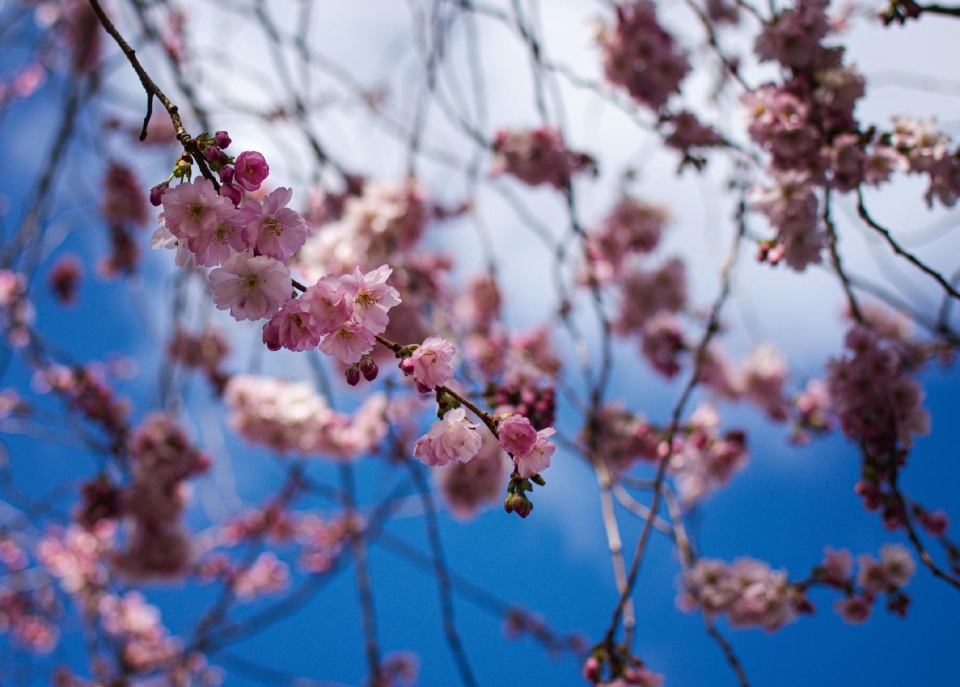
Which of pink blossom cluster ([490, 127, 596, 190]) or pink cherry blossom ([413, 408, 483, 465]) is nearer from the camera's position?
pink cherry blossom ([413, 408, 483, 465])

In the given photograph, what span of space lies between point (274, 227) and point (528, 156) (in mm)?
2628

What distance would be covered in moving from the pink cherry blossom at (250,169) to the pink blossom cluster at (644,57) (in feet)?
6.68

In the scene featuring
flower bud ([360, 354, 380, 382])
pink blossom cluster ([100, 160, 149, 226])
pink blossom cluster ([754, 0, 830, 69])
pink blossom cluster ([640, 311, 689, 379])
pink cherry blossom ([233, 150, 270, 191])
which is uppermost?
pink blossom cluster ([100, 160, 149, 226])

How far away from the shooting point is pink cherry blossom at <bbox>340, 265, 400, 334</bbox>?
86cm

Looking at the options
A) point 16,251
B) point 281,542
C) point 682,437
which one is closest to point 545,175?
point 682,437

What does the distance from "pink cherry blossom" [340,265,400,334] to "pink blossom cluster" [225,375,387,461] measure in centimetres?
246

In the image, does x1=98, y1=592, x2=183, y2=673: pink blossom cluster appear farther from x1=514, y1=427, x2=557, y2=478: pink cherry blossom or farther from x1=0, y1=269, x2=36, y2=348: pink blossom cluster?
x1=514, y1=427, x2=557, y2=478: pink cherry blossom

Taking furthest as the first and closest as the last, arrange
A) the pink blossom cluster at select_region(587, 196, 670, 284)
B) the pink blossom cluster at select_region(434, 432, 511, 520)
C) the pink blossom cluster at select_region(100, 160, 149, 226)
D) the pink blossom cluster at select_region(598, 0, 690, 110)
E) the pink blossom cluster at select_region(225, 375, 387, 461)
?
1. the pink blossom cluster at select_region(587, 196, 670, 284)
2. the pink blossom cluster at select_region(100, 160, 149, 226)
3. the pink blossom cluster at select_region(225, 375, 387, 461)
4. the pink blossom cluster at select_region(434, 432, 511, 520)
5. the pink blossom cluster at select_region(598, 0, 690, 110)

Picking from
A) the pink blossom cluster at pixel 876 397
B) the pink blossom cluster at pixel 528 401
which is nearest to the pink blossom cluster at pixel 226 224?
the pink blossom cluster at pixel 528 401

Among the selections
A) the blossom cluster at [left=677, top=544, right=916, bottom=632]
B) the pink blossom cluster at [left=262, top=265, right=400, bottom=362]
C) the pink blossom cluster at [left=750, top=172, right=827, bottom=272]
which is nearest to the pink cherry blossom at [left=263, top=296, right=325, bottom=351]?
the pink blossom cluster at [left=262, top=265, right=400, bottom=362]

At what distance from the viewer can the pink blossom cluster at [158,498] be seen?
2.84 meters

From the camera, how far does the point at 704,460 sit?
3248 millimetres

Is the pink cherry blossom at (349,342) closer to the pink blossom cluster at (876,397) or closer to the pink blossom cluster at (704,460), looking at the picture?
the pink blossom cluster at (876,397)

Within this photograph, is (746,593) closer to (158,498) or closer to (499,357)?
(499,357)
